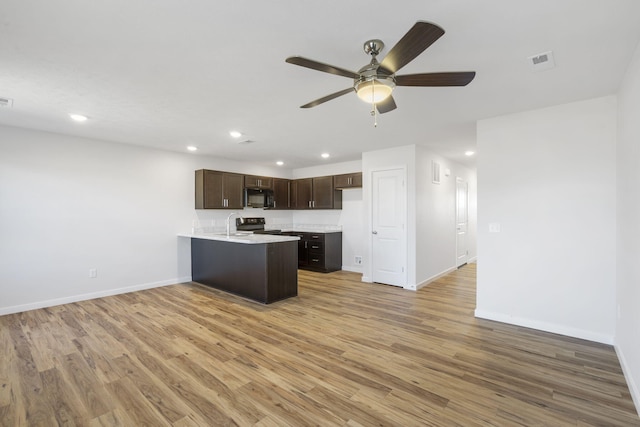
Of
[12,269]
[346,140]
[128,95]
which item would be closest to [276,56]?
[128,95]

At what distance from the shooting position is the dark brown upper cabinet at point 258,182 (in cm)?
659

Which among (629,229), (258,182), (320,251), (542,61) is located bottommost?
(320,251)

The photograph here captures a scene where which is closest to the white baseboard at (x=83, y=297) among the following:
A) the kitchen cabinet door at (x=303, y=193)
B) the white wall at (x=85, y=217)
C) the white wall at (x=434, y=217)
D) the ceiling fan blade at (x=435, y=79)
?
the white wall at (x=85, y=217)

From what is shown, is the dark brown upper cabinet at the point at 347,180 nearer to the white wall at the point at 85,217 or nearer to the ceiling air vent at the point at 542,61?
the white wall at the point at 85,217

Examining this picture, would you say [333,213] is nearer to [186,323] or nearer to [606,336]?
[186,323]

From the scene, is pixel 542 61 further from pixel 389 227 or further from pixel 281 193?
pixel 281 193

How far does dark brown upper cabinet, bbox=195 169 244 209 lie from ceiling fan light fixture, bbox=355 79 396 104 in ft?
14.8

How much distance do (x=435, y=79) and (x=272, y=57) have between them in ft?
3.91

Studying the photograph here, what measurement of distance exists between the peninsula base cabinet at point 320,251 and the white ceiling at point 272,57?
3274 millimetres

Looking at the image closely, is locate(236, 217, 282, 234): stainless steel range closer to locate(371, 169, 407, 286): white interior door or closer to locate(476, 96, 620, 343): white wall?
locate(371, 169, 407, 286): white interior door

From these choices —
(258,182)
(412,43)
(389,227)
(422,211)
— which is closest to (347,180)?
(389,227)

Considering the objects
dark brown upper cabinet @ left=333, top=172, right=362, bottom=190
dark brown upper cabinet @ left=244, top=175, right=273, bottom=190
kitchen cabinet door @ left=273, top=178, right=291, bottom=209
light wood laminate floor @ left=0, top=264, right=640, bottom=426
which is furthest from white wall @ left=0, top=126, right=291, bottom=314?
dark brown upper cabinet @ left=333, top=172, right=362, bottom=190

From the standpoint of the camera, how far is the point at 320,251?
6.69m

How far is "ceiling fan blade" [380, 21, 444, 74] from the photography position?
4.73ft
